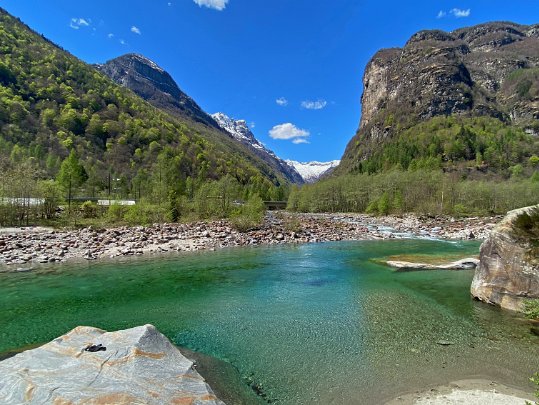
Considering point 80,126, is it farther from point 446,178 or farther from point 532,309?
point 532,309

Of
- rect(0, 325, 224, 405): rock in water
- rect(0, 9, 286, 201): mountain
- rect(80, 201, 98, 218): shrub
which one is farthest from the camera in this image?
rect(0, 9, 286, 201): mountain

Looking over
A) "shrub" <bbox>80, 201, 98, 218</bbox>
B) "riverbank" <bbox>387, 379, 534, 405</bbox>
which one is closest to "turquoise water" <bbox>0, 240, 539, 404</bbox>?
"riverbank" <bbox>387, 379, 534, 405</bbox>

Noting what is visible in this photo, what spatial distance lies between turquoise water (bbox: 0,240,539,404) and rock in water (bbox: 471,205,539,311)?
38.9 inches

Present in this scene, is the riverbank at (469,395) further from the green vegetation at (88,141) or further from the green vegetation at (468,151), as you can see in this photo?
the green vegetation at (468,151)

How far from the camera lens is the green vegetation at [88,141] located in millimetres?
71688

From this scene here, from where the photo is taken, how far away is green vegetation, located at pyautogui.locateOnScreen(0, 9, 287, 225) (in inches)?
2822

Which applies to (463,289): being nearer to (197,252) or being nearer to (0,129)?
(197,252)

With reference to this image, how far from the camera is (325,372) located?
9.91 m

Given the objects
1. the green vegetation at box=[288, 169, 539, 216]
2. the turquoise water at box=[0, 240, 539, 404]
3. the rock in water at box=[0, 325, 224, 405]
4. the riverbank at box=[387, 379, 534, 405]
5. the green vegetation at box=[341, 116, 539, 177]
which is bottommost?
the turquoise water at box=[0, 240, 539, 404]

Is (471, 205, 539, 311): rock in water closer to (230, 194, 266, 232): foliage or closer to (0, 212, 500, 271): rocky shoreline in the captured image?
(0, 212, 500, 271): rocky shoreline

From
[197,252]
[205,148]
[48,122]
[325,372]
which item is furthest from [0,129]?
[325,372]

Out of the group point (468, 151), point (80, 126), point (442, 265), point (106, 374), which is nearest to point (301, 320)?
point (106, 374)

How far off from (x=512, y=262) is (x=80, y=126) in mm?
147407

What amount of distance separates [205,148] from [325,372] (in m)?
187
